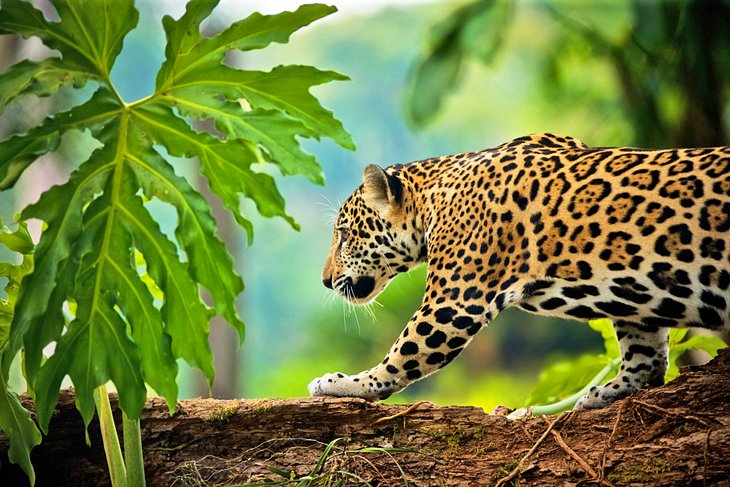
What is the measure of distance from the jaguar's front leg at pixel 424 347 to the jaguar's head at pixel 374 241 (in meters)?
0.52

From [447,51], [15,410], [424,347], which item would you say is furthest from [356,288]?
[447,51]

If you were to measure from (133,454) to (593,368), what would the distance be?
230cm

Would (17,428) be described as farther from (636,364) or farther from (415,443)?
(636,364)

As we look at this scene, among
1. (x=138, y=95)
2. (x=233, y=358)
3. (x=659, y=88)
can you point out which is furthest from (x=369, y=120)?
(x=659, y=88)

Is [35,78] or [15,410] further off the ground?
[35,78]

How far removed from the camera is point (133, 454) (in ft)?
11.2

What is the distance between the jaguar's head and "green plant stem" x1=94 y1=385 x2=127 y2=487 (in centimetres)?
117

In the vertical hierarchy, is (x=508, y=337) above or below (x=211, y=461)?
above

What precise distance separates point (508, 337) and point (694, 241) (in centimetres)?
1485

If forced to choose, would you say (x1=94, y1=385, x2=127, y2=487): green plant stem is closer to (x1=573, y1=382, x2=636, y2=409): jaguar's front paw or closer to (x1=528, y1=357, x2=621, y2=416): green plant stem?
(x1=528, y1=357, x2=621, y2=416): green plant stem

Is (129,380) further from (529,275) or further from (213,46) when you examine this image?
(529,275)

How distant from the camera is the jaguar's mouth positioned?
166 inches

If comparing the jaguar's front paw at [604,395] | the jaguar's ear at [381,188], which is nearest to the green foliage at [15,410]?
the jaguar's ear at [381,188]

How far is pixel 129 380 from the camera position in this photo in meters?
3.15
